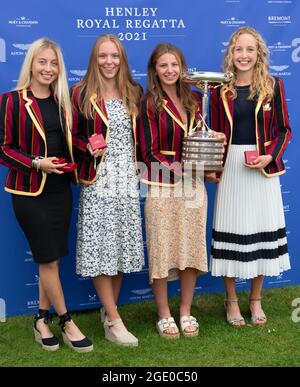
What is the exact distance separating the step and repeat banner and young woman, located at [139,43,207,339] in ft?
1.96

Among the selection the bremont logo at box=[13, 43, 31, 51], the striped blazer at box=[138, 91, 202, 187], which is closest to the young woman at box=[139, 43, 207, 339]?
the striped blazer at box=[138, 91, 202, 187]

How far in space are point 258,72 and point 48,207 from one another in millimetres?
1379

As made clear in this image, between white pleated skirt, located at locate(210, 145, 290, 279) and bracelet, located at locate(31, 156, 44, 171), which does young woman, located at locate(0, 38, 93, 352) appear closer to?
bracelet, located at locate(31, 156, 44, 171)

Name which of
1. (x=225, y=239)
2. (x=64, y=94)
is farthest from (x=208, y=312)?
(x=64, y=94)

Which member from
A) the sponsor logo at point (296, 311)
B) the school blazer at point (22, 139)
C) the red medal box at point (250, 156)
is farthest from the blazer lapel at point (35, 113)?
the sponsor logo at point (296, 311)

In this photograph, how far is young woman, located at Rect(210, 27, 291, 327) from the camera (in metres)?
3.51

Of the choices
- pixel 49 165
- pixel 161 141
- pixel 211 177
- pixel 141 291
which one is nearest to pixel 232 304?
pixel 141 291

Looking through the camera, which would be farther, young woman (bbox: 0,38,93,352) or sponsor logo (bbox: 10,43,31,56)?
sponsor logo (bbox: 10,43,31,56)

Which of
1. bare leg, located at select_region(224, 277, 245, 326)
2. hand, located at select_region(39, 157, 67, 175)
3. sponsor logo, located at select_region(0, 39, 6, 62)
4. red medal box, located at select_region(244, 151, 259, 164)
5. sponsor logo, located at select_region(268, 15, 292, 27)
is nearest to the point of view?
hand, located at select_region(39, 157, 67, 175)

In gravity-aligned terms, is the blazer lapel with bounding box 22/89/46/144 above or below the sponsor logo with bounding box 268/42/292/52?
below

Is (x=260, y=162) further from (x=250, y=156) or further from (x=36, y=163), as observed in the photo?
(x=36, y=163)

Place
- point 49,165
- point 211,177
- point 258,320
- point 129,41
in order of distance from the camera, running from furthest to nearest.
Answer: point 129,41 → point 258,320 → point 211,177 → point 49,165

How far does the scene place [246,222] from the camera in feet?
11.7
